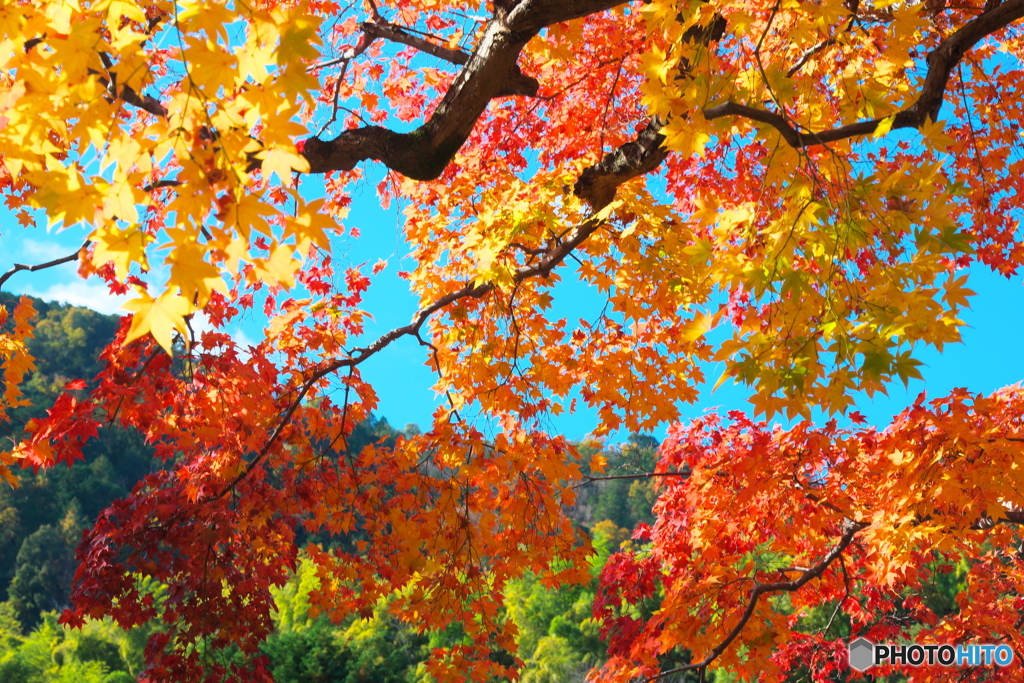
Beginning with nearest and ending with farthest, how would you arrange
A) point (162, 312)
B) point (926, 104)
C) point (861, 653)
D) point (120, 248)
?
point (162, 312) → point (120, 248) → point (926, 104) → point (861, 653)

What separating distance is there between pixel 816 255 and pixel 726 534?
2.78 meters

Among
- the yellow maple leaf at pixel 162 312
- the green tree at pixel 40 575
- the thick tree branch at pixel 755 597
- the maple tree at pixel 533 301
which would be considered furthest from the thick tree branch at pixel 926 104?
the green tree at pixel 40 575

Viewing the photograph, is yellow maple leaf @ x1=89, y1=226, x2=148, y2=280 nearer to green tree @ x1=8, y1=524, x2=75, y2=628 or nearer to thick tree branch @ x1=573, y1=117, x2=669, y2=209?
thick tree branch @ x1=573, y1=117, x2=669, y2=209

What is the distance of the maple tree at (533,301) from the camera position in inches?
54.3

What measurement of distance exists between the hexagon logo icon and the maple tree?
0.15m

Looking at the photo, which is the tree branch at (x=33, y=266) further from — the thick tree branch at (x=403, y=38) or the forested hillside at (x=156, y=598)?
the thick tree branch at (x=403, y=38)

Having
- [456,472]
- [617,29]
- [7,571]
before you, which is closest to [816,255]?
[456,472]

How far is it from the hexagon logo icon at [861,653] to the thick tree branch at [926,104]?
392 centimetres

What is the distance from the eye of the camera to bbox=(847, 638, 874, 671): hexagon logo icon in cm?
478

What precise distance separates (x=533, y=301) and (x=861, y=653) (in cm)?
352

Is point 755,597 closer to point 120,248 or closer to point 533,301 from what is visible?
point 533,301

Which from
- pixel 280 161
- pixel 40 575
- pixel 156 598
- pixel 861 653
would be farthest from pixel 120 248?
pixel 40 575

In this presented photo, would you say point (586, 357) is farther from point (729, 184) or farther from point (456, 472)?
point (729, 184)

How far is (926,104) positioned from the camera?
2.31m
